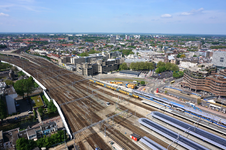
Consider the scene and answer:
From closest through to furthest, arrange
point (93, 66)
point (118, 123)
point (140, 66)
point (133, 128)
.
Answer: point (133, 128), point (118, 123), point (93, 66), point (140, 66)

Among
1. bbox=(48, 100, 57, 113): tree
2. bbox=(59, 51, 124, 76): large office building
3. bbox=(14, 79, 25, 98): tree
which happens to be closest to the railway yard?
bbox=(48, 100, 57, 113): tree

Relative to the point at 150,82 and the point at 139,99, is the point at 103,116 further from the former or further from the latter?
the point at 150,82

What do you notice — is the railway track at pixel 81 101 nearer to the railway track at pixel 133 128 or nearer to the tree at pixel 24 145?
the railway track at pixel 133 128

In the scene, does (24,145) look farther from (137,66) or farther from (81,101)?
(137,66)

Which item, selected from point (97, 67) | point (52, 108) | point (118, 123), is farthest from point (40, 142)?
point (97, 67)

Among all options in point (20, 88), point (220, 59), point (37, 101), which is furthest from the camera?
point (220, 59)

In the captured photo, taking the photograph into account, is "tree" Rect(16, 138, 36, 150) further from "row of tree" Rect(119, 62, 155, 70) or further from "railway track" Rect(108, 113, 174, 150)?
"row of tree" Rect(119, 62, 155, 70)
